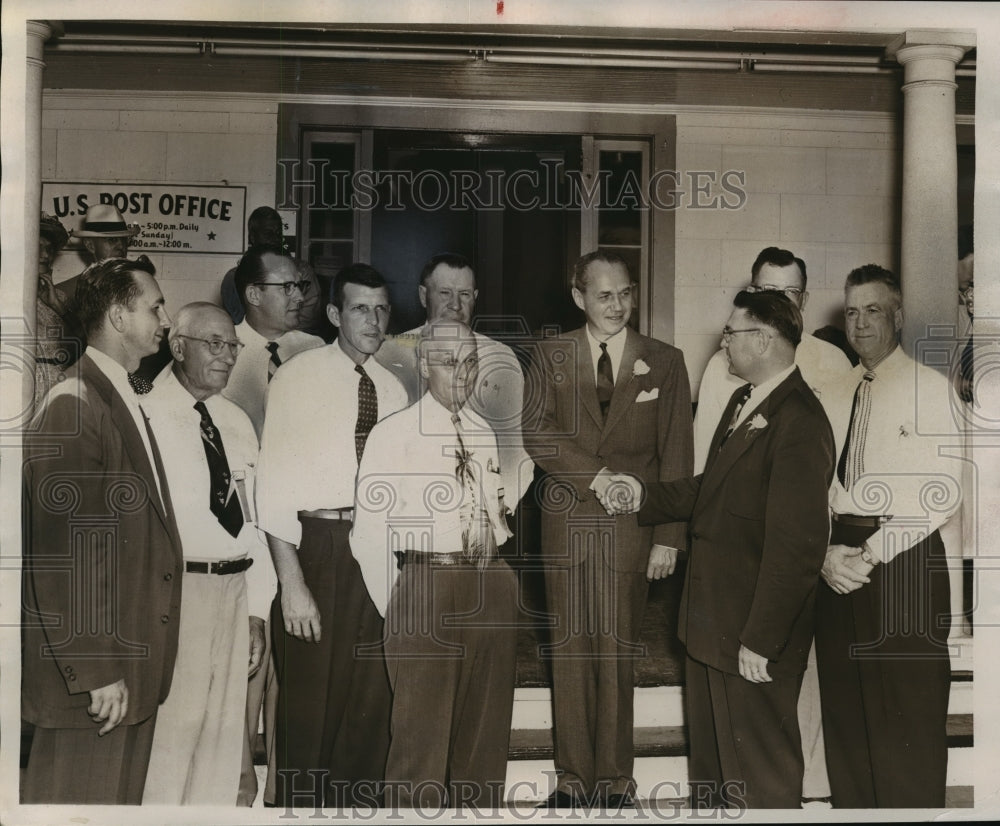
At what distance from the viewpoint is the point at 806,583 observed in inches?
140

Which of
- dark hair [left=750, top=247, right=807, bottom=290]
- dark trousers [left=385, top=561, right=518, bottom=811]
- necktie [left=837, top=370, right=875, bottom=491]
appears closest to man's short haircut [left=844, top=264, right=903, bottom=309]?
dark hair [left=750, top=247, right=807, bottom=290]

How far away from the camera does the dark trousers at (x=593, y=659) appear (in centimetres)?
360

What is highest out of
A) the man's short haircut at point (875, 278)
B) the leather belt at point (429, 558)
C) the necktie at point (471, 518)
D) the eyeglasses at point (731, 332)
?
the man's short haircut at point (875, 278)

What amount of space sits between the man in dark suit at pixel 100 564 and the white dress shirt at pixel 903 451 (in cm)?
232

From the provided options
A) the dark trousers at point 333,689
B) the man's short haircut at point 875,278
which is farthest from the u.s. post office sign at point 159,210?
the man's short haircut at point 875,278

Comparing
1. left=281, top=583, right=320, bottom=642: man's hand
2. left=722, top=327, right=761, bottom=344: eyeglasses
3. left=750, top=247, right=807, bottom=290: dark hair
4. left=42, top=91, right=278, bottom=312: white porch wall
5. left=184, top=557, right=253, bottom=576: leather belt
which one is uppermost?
left=42, top=91, right=278, bottom=312: white porch wall

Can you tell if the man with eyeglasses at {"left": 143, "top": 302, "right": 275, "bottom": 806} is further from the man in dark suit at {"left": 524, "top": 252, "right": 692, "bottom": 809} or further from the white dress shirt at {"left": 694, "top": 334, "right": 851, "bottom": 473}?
the white dress shirt at {"left": 694, "top": 334, "right": 851, "bottom": 473}

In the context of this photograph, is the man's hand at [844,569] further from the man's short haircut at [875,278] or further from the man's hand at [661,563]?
the man's short haircut at [875,278]

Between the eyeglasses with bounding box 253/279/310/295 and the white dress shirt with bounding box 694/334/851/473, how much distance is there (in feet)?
4.56

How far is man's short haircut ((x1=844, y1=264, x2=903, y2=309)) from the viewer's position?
363cm

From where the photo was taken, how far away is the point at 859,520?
3619 millimetres

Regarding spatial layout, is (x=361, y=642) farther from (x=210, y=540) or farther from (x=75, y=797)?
(x=75, y=797)

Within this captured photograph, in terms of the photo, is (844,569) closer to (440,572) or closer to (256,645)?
(440,572)

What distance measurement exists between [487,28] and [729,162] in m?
0.95
